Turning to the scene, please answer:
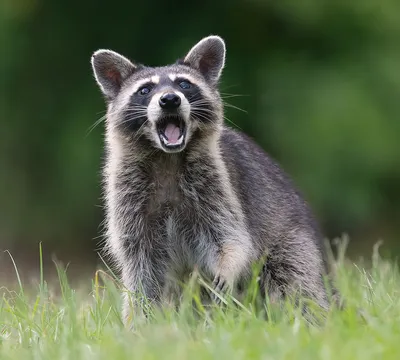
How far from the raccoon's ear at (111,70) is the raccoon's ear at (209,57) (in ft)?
1.44

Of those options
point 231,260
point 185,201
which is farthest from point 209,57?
point 231,260

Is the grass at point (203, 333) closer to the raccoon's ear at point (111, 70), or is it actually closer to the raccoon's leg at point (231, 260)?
the raccoon's leg at point (231, 260)

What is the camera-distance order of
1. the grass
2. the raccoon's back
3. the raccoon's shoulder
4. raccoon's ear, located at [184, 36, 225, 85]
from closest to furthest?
the grass → the raccoon's back → the raccoon's shoulder → raccoon's ear, located at [184, 36, 225, 85]

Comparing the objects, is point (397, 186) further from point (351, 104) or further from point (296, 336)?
point (296, 336)

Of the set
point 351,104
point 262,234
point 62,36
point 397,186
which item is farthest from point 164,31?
point 262,234

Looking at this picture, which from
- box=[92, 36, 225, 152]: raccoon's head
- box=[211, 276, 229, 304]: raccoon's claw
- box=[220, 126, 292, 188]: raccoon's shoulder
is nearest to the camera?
box=[211, 276, 229, 304]: raccoon's claw

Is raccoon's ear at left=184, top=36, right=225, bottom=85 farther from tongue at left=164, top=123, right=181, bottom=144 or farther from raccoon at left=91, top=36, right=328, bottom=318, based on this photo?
tongue at left=164, top=123, right=181, bottom=144

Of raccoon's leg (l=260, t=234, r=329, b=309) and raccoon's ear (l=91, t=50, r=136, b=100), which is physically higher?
raccoon's ear (l=91, t=50, r=136, b=100)

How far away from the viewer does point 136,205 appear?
6.76m

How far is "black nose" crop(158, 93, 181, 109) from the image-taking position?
6453mm

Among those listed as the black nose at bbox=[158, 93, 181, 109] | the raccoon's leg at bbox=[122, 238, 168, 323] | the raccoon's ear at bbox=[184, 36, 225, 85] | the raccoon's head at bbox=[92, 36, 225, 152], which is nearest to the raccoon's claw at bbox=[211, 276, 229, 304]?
the raccoon's leg at bbox=[122, 238, 168, 323]

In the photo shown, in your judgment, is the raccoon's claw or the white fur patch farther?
the white fur patch

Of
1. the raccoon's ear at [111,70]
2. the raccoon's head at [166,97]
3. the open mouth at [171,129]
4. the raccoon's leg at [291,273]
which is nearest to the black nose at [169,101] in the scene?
the raccoon's head at [166,97]

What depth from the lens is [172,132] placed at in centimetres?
662
